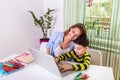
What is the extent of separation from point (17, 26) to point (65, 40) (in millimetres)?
1333

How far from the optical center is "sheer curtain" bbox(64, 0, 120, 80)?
212cm

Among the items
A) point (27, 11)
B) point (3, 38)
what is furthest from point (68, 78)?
point (27, 11)

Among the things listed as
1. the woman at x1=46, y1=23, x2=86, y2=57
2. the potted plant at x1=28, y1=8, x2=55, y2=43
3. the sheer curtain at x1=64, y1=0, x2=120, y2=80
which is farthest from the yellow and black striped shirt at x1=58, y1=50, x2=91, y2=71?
the potted plant at x1=28, y1=8, x2=55, y2=43

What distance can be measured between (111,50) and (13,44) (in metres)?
1.66

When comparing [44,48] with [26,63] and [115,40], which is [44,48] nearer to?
[26,63]

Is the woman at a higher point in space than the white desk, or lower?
higher

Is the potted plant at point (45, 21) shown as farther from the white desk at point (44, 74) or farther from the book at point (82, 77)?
the book at point (82, 77)

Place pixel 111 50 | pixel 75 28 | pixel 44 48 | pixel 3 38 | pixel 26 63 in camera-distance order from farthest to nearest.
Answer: pixel 3 38
pixel 111 50
pixel 44 48
pixel 75 28
pixel 26 63

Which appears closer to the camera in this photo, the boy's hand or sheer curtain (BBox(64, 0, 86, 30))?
the boy's hand

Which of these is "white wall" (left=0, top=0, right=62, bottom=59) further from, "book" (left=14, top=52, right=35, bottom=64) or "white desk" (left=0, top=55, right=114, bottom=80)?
"white desk" (left=0, top=55, right=114, bottom=80)

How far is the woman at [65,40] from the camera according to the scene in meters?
1.66

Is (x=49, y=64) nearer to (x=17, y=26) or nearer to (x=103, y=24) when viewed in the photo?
(x=103, y=24)

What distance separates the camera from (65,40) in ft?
5.76

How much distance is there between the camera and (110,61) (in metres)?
2.27
